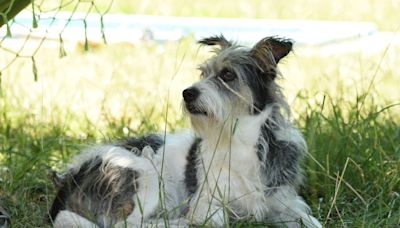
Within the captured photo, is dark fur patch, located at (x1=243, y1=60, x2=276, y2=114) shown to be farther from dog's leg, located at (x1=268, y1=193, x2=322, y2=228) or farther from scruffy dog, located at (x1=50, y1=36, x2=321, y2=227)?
dog's leg, located at (x1=268, y1=193, x2=322, y2=228)

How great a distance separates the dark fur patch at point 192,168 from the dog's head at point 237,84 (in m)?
0.29

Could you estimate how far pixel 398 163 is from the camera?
16.5ft

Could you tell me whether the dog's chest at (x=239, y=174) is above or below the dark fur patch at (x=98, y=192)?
above

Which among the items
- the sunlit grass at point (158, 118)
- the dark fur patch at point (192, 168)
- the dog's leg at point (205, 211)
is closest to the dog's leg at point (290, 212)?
the sunlit grass at point (158, 118)

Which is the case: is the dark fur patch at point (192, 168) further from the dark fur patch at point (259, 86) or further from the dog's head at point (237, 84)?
the dark fur patch at point (259, 86)

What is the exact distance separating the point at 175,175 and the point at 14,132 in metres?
1.88

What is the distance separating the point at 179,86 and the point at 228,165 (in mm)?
3361

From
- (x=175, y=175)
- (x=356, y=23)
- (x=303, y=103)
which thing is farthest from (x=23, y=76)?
(x=356, y=23)

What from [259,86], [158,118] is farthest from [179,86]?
A: [259,86]

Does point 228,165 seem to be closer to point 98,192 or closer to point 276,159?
point 276,159

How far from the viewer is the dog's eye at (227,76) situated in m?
4.39

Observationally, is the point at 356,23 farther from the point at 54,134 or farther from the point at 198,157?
the point at 198,157

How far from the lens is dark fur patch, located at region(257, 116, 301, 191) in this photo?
439 cm

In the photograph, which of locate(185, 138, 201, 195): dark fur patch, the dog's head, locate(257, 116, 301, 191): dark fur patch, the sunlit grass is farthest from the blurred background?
locate(185, 138, 201, 195): dark fur patch
